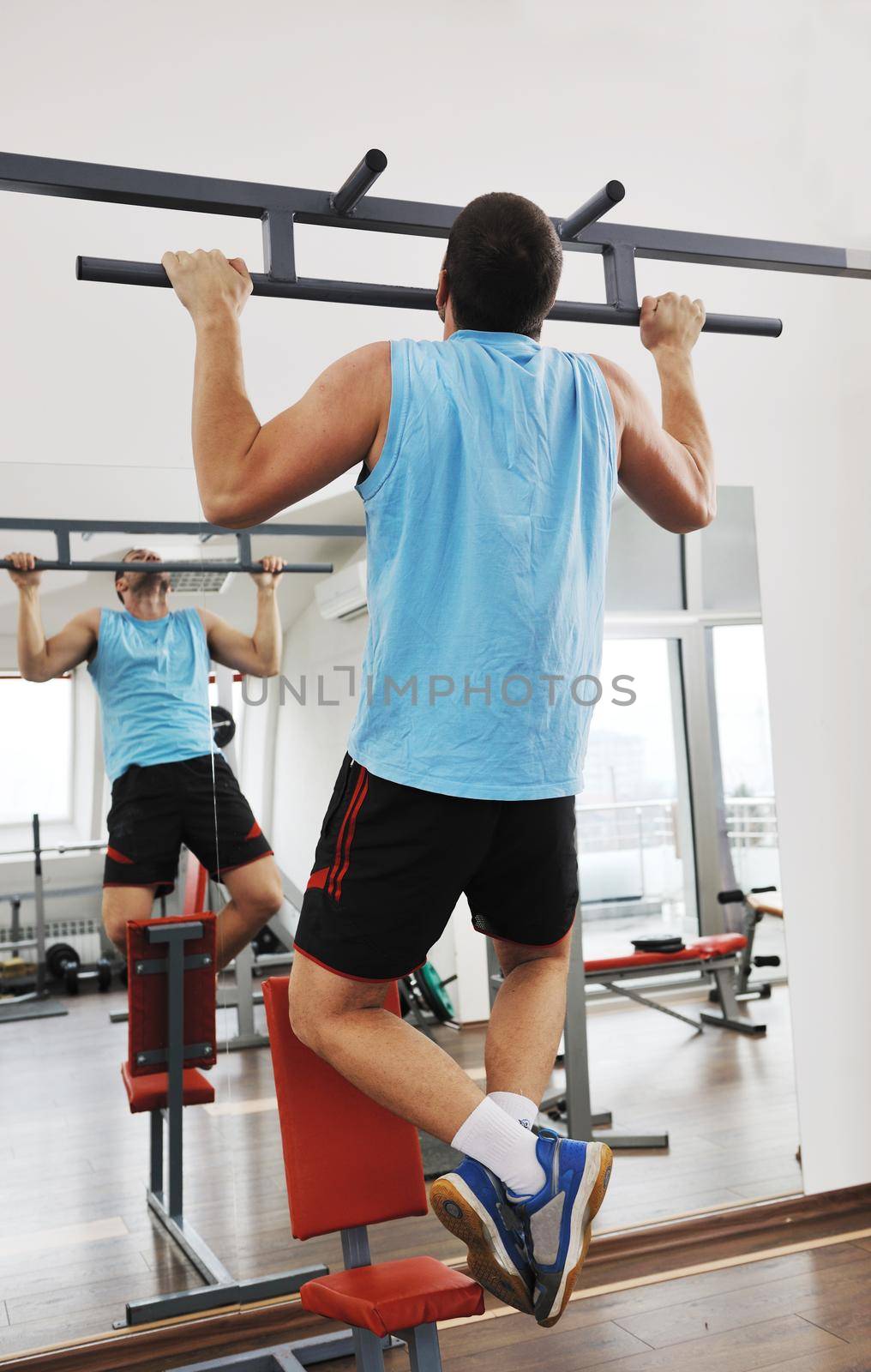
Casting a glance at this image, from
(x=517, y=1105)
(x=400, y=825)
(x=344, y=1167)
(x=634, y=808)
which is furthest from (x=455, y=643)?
(x=634, y=808)

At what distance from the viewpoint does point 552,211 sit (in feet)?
10.2

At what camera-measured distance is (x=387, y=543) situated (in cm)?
157

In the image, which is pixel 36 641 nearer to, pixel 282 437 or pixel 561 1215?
pixel 282 437

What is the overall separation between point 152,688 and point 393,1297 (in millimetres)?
1389

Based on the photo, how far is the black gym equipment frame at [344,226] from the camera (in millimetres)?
1674

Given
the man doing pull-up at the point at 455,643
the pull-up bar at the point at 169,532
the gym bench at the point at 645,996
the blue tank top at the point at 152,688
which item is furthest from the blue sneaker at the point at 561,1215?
the gym bench at the point at 645,996

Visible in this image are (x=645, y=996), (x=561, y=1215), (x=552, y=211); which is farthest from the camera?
(x=645, y=996)

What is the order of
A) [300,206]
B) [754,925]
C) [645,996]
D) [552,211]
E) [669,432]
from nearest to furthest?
[300,206], [669,432], [552,211], [754,925], [645,996]

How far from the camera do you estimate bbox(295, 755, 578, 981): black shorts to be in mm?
1531

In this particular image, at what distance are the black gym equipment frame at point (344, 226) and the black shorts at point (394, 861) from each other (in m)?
0.76

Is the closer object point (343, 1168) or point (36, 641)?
point (343, 1168)

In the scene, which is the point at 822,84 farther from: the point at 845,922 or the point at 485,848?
the point at 485,848

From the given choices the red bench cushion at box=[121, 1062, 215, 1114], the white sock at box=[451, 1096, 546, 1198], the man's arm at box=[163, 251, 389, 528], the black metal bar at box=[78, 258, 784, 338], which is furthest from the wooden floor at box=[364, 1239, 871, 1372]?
the black metal bar at box=[78, 258, 784, 338]

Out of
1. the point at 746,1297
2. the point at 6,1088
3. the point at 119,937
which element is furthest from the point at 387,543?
the point at 746,1297
